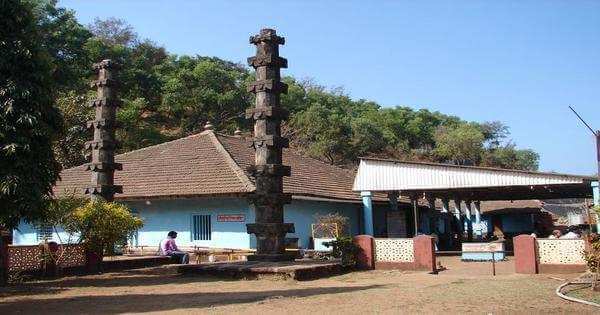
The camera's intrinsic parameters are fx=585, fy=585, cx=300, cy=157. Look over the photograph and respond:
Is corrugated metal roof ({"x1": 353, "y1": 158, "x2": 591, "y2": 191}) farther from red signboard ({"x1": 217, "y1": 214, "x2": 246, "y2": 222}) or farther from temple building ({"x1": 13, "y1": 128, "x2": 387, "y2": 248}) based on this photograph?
red signboard ({"x1": 217, "y1": 214, "x2": 246, "y2": 222})

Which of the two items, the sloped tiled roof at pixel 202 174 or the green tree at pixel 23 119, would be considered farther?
the sloped tiled roof at pixel 202 174

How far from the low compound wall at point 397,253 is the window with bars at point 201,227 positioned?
8285mm

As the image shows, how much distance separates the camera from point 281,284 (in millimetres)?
14141

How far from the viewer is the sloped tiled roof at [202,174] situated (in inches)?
937

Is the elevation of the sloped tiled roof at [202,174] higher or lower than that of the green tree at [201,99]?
lower

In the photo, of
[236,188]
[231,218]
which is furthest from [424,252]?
[231,218]

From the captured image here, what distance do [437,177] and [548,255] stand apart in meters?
8.65

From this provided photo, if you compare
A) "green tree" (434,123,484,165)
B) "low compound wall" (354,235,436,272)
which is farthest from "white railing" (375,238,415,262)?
"green tree" (434,123,484,165)

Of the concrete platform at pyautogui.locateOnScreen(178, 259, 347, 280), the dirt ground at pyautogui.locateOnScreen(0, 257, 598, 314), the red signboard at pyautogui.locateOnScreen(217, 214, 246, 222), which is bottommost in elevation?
the dirt ground at pyautogui.locateOnScreen(0, 257, 598, 314)

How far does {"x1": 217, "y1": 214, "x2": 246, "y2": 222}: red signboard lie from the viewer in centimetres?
2308

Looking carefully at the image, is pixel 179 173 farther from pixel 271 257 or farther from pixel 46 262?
pixel 46 262

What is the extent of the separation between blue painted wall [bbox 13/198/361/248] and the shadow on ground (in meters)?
10.5

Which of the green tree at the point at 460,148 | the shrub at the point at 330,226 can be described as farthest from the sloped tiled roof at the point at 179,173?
the green tree at the point at 460,148

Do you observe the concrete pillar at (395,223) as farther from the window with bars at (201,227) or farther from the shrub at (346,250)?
the shrub at (346,250)
